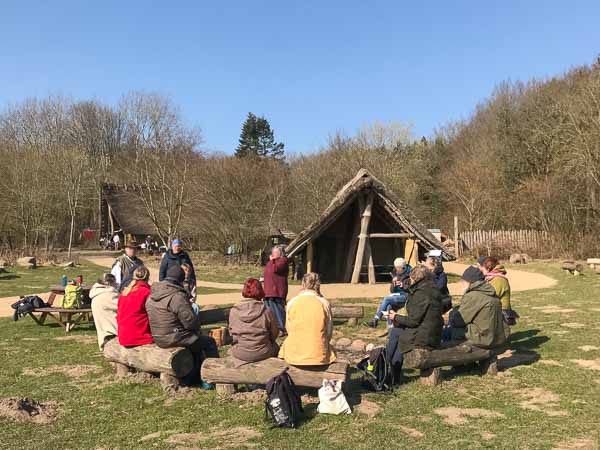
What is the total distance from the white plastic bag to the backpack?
866 millimetres

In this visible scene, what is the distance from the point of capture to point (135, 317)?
6891 millimetres

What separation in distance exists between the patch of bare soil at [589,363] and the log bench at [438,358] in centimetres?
164

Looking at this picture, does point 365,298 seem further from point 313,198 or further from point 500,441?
point 313,198

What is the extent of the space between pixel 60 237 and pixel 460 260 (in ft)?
94.9

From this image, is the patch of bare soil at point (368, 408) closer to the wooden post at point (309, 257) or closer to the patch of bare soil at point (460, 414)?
the patch of bare soil at point (460, 414)

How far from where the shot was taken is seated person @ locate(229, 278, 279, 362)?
6137 millimetres

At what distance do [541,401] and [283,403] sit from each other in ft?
10.0

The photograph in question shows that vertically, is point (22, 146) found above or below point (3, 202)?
above

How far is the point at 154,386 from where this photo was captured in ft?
22.5

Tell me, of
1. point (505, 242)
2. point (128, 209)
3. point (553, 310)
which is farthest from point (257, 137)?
point (553, 310)

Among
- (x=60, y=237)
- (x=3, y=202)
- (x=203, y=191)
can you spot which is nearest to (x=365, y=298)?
(x=203, y=191)

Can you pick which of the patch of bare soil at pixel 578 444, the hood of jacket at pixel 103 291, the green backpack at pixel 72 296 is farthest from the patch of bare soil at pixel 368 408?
the green backpack at pixel 72 296

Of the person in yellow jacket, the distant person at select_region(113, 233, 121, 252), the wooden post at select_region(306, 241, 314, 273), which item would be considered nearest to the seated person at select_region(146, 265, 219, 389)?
the person in yellow jacket

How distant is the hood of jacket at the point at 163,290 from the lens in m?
6.56
